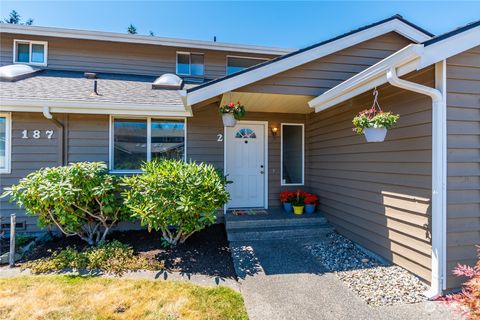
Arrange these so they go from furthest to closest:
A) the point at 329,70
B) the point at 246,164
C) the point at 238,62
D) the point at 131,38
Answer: the point at 238,62
the point at 131,38
the point at 246,164
the point at 329,70

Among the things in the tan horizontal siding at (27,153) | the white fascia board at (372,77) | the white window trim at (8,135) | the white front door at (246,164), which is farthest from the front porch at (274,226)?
the white window trim at (8,135)

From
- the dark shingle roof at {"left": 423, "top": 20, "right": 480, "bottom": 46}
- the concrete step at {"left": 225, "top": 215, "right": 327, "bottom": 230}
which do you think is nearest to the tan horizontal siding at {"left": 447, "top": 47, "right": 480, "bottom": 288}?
the dark shingle roof at {"left": 423, "top": 20, "right": 480, "bottom": 46}

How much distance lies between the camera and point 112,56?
7.36 metres

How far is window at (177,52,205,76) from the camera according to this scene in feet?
25.2

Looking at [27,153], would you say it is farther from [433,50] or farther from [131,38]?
[433,50]

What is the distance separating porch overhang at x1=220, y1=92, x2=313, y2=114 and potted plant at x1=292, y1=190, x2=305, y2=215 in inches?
78.0

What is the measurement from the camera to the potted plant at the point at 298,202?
216 inches

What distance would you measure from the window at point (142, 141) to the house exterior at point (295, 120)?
0.03 m

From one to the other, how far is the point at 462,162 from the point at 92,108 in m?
5.95

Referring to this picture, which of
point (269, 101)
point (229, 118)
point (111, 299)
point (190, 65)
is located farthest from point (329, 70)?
point (111, 299)

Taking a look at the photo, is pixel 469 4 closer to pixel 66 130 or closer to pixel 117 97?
pixel 117 97

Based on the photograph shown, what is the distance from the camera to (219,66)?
768 cm

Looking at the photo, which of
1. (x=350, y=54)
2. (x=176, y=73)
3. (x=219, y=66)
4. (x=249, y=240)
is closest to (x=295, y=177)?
(x=249, y=240)

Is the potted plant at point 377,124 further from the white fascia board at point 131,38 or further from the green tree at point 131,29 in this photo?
the green tree at point 131,29
